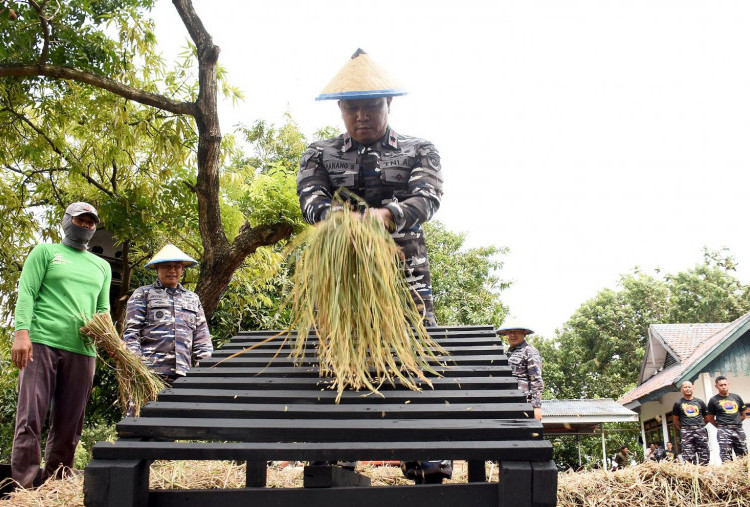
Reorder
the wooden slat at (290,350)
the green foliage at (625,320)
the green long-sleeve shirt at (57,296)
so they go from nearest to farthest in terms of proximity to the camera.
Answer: the wooden slat at (290,350), the green long-sleeve shirt at (57,296), the green foliage at (625,320)

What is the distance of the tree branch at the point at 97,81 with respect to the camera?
8.90 meters

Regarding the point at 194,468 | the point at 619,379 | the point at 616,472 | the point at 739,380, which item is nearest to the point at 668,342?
the point at 739,380

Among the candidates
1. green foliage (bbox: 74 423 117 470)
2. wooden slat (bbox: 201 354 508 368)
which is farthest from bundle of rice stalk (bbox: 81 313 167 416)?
green foliage (bbox: 74 423 117 470)

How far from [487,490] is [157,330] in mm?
3638

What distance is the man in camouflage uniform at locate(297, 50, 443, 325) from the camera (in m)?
3.79

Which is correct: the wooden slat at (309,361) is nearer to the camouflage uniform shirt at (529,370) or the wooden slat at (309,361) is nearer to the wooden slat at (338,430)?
the wooden slat at (338,430)

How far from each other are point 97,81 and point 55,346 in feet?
19.3

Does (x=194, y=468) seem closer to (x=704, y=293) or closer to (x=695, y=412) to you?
(x=695, y=412)

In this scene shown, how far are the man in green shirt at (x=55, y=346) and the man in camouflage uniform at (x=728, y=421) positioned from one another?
9476 millimetres

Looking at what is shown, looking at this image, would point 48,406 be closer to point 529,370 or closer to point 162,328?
point 162,328

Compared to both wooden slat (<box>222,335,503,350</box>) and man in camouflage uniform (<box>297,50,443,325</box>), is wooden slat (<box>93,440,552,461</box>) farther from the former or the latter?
man in camouflage uniform (<box>297,50,443,325</box>)

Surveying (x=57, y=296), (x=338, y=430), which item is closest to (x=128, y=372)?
(x=57, y=296)

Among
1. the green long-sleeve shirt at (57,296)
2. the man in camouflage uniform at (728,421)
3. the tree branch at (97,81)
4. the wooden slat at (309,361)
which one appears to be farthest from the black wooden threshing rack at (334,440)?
the man in camouflage uniform at (728,421)

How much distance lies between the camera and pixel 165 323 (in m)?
5.27
